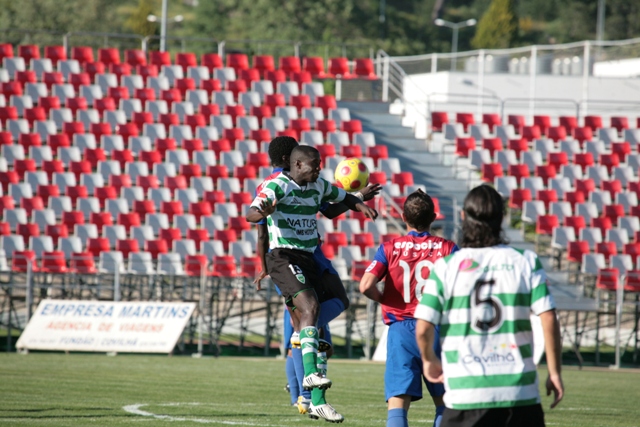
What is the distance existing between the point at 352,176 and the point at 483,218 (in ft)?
13.8

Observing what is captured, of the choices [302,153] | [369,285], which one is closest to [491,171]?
[302,153]

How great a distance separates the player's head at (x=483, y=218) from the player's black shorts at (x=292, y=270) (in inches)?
132

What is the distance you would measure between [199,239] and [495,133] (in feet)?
28.6

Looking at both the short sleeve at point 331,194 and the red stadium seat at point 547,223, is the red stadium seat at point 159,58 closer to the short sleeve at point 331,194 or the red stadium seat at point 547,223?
the red stadium seat at point 547,223

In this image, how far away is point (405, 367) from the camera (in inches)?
243

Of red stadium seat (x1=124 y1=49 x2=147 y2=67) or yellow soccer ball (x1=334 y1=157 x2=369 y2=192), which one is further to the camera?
red stadium seat (x1=124 y1=49 x2=147 y2=67)

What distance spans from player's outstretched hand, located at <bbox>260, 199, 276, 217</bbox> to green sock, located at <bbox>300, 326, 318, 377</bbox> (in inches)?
39.6

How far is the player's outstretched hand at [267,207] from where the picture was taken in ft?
23.6

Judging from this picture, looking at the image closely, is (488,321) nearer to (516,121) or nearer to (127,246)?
(127,246)

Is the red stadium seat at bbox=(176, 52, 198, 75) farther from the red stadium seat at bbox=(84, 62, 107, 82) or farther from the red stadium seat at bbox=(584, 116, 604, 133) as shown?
the red stadium seat at bbox=(584, 116, 604, 133)

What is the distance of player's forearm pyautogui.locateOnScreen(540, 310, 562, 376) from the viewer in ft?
14.0

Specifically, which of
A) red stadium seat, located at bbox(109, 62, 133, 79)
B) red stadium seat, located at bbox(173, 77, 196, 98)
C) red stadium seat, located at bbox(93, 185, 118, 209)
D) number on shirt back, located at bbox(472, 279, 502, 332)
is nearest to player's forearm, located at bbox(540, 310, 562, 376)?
number on shirt back, located at bbox(472, 279, 502, 332)

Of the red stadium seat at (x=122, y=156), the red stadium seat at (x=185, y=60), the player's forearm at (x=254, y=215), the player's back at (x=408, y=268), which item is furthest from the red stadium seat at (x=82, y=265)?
the player's back at (x=408, y=268)

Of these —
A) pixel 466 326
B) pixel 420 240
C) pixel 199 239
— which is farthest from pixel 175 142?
pixel 466 326
